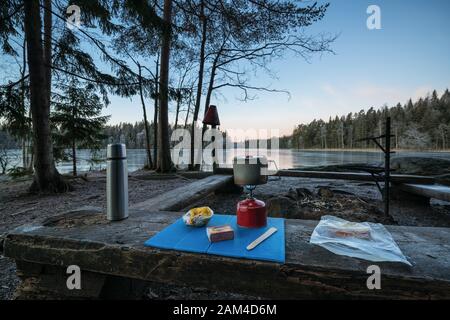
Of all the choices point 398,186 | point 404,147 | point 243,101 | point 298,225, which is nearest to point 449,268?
point 298,225

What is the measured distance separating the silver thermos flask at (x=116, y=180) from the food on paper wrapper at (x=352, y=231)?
1.17 meters

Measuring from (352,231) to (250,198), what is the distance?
1.70 feet

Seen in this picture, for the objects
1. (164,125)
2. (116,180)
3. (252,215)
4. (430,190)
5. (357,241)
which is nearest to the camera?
(357,241)

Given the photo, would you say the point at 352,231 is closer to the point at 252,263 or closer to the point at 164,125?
the point at 252,263

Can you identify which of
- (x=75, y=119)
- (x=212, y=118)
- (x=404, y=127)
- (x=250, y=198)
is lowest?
(x=250, y=198)

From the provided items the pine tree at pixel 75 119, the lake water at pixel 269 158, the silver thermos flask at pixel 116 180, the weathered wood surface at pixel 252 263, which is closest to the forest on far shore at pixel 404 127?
the lake water at pixel 269 158

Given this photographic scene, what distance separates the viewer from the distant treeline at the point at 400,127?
37897mm

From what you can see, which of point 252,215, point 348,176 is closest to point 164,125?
point 348,176

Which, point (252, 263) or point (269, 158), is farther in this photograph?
point (269, 158)

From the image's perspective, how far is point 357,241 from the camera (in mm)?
934

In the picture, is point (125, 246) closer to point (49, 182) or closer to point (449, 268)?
point (449, 268)

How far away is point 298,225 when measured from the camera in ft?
3.78

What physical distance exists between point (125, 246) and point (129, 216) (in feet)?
1.43

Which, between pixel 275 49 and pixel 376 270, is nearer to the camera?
pixel 376 270
